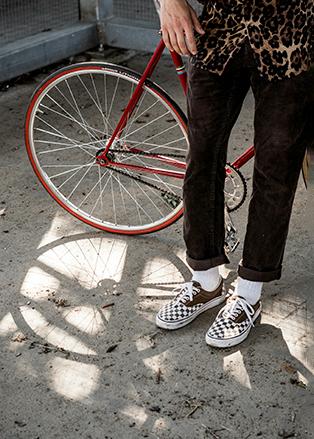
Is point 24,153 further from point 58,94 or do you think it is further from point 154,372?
point 154,372

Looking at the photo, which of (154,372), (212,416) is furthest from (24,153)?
(212,416)

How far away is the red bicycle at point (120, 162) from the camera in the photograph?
10.4ft

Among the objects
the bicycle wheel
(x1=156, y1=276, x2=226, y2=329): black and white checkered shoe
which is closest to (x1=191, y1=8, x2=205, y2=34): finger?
the bicycle wheel

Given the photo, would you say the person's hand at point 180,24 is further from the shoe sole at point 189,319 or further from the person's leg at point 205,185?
the shoe sole at point 189,319

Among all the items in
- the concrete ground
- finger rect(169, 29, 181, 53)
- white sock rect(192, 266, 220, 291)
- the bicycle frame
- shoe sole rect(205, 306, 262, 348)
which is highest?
finger rect(169, 29, 181, 53)

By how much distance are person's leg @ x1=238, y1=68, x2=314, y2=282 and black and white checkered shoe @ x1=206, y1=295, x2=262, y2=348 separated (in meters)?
0.12

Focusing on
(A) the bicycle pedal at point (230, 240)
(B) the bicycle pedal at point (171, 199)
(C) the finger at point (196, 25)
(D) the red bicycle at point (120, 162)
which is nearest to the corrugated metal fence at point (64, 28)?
(D) the red bicycle at point (120, 162)

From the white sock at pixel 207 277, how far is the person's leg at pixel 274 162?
14 centimetres

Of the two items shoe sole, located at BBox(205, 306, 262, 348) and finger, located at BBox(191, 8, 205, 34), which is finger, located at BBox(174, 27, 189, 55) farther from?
shoe sole, located at BBox(205, 306, 262, 348)

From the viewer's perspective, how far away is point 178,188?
3719 mm

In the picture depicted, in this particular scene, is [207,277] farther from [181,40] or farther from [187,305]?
[181,40]

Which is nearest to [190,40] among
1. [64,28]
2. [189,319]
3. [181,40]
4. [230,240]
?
[181,40]

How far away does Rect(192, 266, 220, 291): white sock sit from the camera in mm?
2994

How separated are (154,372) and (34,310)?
0.59 meters
